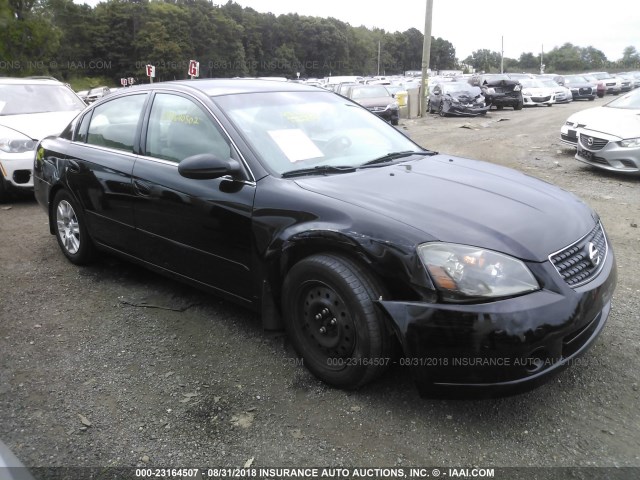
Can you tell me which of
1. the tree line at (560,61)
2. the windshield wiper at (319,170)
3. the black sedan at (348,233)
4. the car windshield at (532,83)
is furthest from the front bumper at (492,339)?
the tree line at (560,61)

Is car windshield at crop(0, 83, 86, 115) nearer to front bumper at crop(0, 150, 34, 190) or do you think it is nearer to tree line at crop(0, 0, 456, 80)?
front bumper at crop(0, 150, 34, 190)

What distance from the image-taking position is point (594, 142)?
8625 mm

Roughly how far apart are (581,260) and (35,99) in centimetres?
807

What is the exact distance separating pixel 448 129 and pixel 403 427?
15229mm

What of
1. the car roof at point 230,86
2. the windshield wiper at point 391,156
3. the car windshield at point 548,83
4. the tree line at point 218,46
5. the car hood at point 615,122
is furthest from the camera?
the tree line at point 218,46

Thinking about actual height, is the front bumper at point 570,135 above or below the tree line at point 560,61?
below

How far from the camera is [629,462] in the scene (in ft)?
7.61

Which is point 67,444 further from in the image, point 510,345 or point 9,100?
point 9,100

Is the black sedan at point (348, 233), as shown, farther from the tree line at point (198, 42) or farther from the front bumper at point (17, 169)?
the tree line at point (198, 42)

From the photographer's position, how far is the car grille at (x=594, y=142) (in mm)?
8507

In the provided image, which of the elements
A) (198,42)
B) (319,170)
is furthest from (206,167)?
(198,42)

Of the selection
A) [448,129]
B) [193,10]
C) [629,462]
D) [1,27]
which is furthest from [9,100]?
[193,10]

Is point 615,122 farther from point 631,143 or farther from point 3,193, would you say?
point 3,193

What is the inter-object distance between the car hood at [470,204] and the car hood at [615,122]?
19.5 ft
